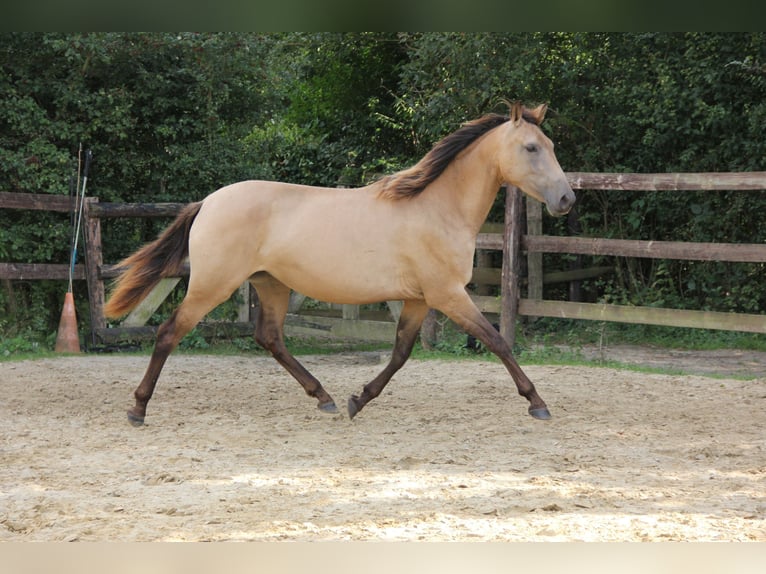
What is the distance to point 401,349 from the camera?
18.4ft

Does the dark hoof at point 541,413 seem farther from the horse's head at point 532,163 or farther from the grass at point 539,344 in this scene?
the grass at point 539,344

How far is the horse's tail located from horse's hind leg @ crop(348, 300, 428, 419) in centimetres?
145

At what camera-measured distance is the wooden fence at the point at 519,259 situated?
745 centimetres

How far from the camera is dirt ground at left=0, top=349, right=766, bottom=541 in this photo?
327 centimetres

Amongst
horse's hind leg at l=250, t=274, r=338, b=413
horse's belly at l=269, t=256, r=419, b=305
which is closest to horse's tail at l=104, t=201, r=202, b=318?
horse's hind leg at l=250, t=274, r=338, b=413

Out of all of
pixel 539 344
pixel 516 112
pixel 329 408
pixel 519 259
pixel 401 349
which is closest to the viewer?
pixel 516 112

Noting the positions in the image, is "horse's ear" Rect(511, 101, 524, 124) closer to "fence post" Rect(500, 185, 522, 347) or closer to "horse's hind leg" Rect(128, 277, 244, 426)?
"horse's hind leg" Rect(128, 277, 244, 426)

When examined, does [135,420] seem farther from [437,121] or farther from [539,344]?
[437,121]

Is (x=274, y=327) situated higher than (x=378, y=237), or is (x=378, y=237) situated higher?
(x=378, y=237)

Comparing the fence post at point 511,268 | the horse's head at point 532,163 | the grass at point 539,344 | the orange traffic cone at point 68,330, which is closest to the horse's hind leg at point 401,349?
the horse's head at point 532,163

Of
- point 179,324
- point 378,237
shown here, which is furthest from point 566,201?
point 179,324

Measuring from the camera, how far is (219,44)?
9898mm

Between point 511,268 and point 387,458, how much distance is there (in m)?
4.32

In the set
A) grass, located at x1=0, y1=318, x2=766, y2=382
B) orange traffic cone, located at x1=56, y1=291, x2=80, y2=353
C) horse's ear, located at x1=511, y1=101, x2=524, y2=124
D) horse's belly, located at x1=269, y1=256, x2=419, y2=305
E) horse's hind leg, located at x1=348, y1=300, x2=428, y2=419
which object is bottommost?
grass, located at x1=0, y1=318, x2=766, y2=382
